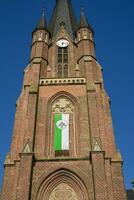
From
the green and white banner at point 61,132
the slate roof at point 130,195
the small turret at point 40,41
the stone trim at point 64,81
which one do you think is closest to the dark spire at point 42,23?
the small turret at point 40,41

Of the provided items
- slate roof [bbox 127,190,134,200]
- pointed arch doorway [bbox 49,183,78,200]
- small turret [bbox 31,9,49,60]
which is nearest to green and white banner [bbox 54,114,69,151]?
pointed arch doorway [bbox 49,183,78,200]

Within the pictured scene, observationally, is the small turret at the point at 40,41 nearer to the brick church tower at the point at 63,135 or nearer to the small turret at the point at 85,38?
the brick church tower at the point at 63,135

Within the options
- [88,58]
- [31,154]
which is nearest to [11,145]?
[31,154]

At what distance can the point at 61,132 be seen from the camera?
22156 millimetres

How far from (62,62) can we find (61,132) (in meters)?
9.44

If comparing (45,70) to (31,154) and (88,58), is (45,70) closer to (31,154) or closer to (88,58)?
(88,58)

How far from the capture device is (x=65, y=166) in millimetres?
19469

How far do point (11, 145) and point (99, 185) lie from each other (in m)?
6.31

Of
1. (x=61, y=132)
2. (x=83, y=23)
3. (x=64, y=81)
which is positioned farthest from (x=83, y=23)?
(x=61, y=132)

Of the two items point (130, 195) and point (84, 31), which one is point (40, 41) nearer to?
point (84, 31)

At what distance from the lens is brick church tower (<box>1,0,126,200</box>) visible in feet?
60.8

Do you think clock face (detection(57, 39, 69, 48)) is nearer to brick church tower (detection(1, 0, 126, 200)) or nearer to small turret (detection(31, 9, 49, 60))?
small turret (detection(31, 9, 49, 60))

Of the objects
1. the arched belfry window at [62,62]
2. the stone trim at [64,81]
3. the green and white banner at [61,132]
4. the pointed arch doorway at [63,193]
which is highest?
the arched belfry window at [62,62]

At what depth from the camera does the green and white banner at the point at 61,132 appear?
21375 millimetres
